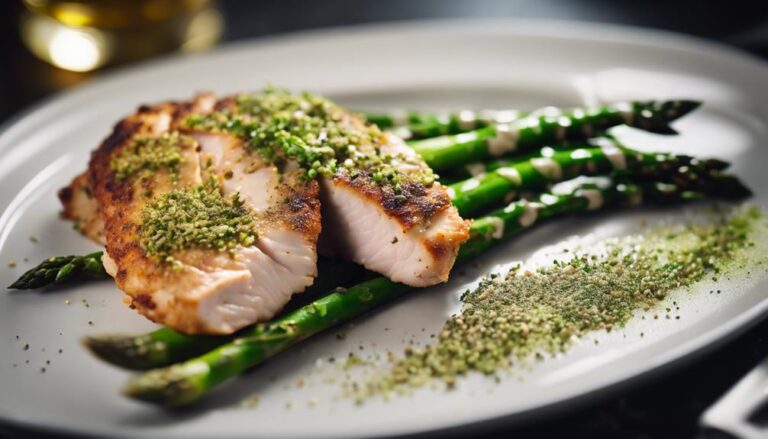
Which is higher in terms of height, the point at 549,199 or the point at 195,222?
the point at 195,222

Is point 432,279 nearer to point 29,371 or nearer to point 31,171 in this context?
point 29,371

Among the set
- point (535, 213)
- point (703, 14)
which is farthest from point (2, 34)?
point (703, 14)

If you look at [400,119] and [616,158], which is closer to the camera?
[616,158]

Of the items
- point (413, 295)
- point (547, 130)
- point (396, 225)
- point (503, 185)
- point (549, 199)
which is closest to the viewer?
point (396, 225)

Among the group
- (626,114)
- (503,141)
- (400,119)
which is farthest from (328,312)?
(626,114)

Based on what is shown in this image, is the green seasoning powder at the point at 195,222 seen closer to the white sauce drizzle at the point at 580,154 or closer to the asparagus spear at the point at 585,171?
the asparagus spear at the point at 585,171

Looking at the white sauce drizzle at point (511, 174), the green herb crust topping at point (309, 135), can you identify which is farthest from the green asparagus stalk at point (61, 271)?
the white sauce drizzle at point (511, 174)

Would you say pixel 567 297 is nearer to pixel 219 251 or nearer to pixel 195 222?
pixel 219 251
